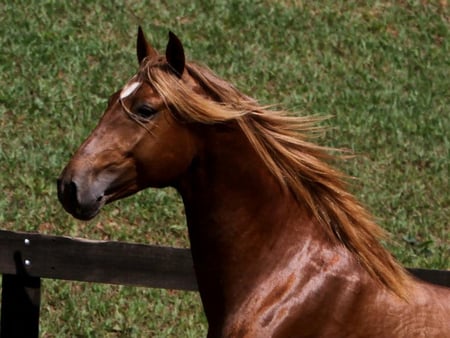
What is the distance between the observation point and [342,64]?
36.0 feet

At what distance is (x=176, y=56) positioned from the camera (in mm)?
3879

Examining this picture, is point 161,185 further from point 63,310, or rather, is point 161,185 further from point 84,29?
point 84,29

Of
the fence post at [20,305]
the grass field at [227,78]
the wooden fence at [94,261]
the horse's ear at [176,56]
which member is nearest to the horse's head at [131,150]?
the horse's ear at [176,56]

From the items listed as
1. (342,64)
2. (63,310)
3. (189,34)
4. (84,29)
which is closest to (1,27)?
(84,29)

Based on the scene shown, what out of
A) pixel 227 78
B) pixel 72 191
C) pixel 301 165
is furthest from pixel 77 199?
pixel 227 78

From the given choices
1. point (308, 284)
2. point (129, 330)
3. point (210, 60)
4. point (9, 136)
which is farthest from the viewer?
point (210, 60)

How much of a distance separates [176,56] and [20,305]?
2424 millimetres

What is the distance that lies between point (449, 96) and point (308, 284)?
7222mm

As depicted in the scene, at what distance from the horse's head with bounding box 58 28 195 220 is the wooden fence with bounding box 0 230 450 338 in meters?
1.82

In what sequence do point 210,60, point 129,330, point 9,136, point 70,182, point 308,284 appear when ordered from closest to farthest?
point 70,182
point 308,284
point 129,330
point 9,136
point 210,60

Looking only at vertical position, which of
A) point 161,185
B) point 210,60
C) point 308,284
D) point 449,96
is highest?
point 161,185

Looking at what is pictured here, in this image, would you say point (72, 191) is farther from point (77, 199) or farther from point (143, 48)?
point (143, 48)

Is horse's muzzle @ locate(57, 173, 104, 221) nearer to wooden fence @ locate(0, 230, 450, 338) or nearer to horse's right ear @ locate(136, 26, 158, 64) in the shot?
horse's right ear @ locate(136, 26, 158, 64)

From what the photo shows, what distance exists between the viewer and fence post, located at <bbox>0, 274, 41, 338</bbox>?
577 centimetres
